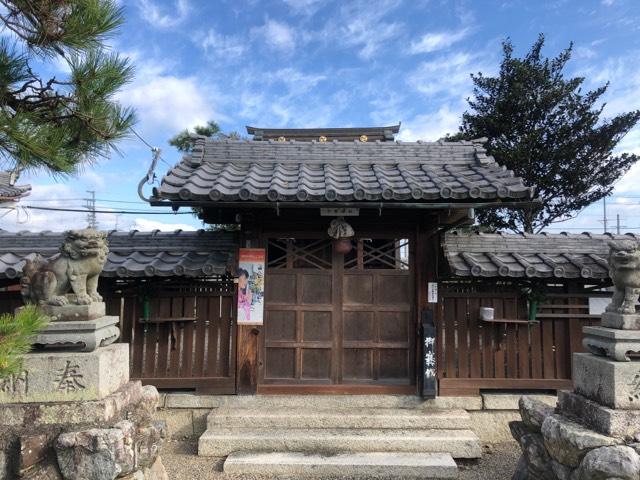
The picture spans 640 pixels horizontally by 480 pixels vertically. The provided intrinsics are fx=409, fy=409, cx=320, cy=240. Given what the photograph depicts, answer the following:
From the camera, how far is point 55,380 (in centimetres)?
352

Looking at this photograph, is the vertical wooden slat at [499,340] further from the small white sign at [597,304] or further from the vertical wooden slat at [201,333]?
the vertical wooden slat at [201,333]

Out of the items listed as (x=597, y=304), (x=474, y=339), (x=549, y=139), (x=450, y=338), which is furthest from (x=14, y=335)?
(x=549, y=139)

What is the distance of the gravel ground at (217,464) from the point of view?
5.22 metres

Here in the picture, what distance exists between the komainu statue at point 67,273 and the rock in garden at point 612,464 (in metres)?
4.49

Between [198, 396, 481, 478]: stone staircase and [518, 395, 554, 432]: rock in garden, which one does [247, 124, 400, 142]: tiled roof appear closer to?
[198, 396, 481, 478]: stone staircase

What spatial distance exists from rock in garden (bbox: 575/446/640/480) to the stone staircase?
2.24m

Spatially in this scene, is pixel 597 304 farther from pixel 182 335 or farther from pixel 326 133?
pixel 326 133

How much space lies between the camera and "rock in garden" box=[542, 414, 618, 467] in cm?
339

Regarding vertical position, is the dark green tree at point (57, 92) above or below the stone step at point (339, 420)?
above

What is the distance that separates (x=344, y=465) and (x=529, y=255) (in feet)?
14.4

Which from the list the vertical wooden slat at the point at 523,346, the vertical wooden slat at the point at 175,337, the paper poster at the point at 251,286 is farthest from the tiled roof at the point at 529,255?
the vertical wooden slat at the point at 175,337

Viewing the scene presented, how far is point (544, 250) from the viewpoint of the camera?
6.88 meters

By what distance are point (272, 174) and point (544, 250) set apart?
4715mm

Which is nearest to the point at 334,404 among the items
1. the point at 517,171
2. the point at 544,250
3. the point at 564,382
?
the point at 564,382
